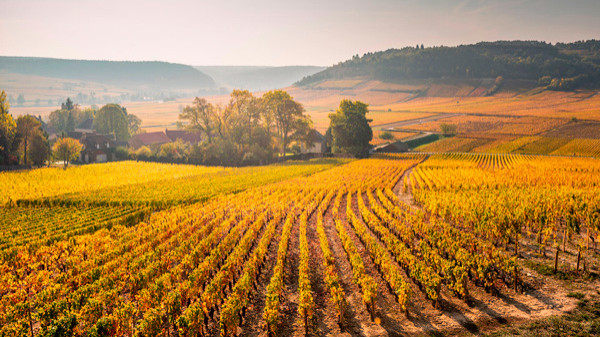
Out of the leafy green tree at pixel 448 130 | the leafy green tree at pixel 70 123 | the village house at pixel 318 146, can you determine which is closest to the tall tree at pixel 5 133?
the village house at pixel 318 146

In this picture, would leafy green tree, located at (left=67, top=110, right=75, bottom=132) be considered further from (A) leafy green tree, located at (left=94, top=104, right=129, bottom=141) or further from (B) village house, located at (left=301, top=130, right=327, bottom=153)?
(B) village house, located at (left=301, top=130, right=327, bottom=153)

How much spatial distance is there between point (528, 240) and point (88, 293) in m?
24.0

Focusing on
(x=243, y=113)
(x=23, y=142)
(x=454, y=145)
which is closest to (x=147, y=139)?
(x=23, y=142)

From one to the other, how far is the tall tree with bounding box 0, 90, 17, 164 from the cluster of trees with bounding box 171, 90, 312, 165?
1168 inches

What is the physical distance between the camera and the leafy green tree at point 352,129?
83.9 m

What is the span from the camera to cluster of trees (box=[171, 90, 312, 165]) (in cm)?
7606

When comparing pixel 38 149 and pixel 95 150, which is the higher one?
pixel 38 149

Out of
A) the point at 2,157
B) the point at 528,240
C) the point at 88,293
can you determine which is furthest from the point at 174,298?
the point at 2,157

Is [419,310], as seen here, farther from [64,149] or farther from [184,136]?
[184,136]

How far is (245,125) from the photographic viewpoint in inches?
3118

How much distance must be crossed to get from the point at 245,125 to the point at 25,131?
137 feet

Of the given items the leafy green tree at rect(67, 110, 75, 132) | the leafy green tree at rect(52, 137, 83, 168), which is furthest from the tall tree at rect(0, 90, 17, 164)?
the leafy green tree at rect(67, 110, 75, 132)

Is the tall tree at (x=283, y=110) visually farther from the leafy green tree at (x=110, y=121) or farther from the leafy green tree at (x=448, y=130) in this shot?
the leafy green tree at (x=448, y=130)

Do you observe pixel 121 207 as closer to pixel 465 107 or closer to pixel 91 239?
Result: pixel 91 239
